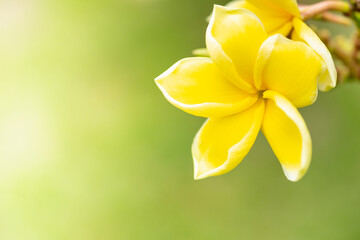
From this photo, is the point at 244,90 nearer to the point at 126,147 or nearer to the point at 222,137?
the point at 222,137

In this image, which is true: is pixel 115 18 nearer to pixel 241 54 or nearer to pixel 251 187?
pixel 251 187

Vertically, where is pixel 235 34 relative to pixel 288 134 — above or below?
above

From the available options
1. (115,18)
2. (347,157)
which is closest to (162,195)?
(347,157)

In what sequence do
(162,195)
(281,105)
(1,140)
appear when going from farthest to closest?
(1,140) < (162,195) < (281,105)

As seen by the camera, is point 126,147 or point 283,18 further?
point 126,147

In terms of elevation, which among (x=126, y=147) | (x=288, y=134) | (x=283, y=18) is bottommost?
(x=126, y=147)

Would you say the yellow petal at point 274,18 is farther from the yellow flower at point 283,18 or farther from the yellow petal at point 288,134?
the yellow petal at point 288,134

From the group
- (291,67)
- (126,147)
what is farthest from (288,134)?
(126,147)
